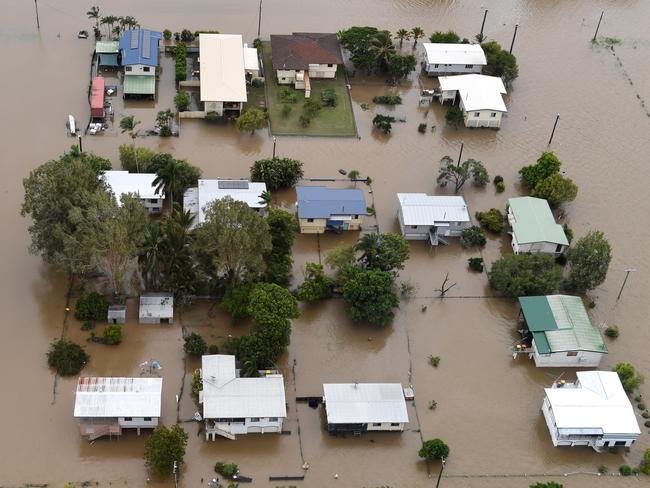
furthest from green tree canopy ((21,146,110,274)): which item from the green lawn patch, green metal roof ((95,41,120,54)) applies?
green metal roof ((95,41,120,54))

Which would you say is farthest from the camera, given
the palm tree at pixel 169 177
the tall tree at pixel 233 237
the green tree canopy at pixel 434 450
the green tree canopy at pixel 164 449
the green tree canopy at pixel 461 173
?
the green tree canopy at pixel 461 173

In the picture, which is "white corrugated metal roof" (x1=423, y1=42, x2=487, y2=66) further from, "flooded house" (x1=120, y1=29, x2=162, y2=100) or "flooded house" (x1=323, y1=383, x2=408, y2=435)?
"flooded house" (x1=323, y1=383, x2=408, y2=435)

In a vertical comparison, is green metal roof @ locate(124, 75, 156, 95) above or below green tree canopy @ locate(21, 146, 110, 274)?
above

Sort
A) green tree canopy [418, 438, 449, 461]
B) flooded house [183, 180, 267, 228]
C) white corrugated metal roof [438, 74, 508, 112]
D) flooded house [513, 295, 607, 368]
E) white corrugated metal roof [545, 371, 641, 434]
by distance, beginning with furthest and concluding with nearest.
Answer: white corrugated metal roof [438, 74, 508, 112], flooded house [183, 180, 267, 228], flooded house [513, 295, 607, 368], white corrugated metal roof [545, 371, 641, 434], green tree canopy [418, 438, 449, 461]

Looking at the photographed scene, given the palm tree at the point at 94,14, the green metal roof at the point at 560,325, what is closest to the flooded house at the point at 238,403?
the green metal roof at the point at 560,325

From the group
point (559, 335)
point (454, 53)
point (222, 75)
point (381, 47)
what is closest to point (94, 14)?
point (222, 75)

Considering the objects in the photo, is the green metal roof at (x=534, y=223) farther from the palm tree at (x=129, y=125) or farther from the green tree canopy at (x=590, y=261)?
the palm tree at (x=129, y=125)

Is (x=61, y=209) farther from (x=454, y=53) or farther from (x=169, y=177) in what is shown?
(x=454, y=53)

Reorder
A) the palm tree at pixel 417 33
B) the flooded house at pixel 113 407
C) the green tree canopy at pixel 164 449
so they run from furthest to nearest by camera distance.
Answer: the palm tree at pixel 417 33 < the flooded house at pixel 113 407 < the green tree canopy at pixel 164 449
